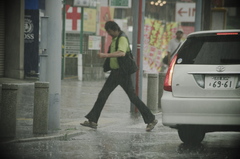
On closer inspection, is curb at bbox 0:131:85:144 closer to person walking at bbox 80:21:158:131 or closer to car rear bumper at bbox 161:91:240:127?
person walking at bbox 80:21:158:131

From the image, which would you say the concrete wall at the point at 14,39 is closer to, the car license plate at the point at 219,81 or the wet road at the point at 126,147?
the wet road at the point at 126,147

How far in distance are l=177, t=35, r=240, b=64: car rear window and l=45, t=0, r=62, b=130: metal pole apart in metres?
2.33

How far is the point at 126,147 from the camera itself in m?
9.11

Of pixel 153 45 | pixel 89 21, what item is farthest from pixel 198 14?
pixel 89 21

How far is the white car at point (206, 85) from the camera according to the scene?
8406 millimetres

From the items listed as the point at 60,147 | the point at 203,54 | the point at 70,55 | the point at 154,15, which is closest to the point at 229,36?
the point at 203,54

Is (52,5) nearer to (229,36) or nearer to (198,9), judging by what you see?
(229,36)

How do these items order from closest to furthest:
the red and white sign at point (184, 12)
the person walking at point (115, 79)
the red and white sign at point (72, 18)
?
the person walking at point (115, 79)
the red and white sign at point (184, 12)
the red and white sign at point (72, 18)

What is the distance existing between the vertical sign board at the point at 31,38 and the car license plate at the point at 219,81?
16026 mm

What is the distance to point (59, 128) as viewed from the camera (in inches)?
423

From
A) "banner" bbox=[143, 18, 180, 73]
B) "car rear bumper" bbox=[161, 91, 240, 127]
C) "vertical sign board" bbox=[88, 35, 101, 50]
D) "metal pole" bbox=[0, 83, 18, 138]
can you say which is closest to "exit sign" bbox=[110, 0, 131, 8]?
"metal pole" bbox=[0, 83, 18, 138]

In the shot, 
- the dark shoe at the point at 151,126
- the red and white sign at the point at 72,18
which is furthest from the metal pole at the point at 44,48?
the red and white sign at the point at 72,18

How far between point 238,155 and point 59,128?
3.40 metres

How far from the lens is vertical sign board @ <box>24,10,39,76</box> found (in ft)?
78.9
